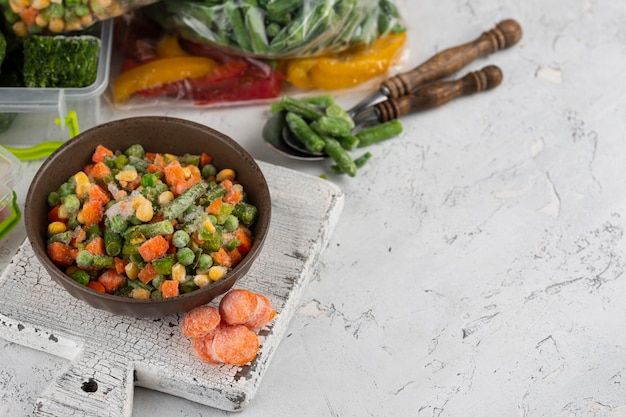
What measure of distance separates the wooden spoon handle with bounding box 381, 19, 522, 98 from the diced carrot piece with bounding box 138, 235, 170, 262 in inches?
51.0

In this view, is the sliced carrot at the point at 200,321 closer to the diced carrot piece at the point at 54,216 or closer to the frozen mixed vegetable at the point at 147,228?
the frozen mixed vegetable at the point at 147,228

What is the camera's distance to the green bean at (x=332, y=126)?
2.93 metres

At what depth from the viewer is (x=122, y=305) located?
2.20m

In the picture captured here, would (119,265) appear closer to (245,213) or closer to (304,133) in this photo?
(245,213)

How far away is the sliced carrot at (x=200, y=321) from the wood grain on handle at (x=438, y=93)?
122 cm

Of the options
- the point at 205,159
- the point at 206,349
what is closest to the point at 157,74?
the point at 205,159

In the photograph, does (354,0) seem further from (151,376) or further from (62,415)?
(62,415)

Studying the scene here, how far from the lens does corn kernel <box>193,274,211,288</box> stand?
2260 millimetres

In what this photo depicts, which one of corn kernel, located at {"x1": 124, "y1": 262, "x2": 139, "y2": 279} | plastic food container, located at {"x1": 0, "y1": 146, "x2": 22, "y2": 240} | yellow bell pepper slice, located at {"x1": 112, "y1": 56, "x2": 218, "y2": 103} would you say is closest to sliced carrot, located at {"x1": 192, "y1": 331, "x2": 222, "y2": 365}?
corn kernel, located at {"x1": 124, "y1": 262, "x2": 139, "y2": 279}

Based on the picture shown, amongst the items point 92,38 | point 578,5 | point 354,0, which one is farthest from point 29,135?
point 578,5

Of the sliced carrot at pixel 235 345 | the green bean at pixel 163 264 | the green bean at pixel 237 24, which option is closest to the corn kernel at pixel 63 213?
the green bean at pixel 163 264

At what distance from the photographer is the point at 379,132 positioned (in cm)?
311

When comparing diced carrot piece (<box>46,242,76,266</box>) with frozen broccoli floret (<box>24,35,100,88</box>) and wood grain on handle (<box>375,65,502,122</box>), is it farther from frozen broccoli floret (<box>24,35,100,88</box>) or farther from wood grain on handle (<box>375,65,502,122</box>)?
wood grain on handle (<box>375,65,502,122</box>)

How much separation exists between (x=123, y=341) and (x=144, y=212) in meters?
0.38
